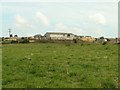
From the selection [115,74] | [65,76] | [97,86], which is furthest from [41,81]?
[115,74]

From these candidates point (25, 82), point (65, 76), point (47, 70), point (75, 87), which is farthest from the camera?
point (47, 70)

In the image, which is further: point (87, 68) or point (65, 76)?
point (87, 68)

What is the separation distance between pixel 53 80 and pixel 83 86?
1747 millimetres

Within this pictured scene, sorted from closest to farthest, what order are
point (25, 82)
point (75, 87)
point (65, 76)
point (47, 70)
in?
point (75, 87), point (25, 82), point (65, 76), point (47, 70)

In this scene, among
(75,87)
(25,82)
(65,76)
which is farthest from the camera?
(65,76)

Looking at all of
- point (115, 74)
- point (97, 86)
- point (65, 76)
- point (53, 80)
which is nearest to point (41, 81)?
point (53, 80)

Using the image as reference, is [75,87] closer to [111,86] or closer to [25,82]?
[111,86]

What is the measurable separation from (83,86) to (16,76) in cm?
412

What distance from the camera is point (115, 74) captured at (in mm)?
15305

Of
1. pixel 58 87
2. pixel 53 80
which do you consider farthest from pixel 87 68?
pixel 58 87

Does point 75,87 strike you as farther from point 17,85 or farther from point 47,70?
point 47,70

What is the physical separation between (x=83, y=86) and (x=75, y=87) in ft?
1.57

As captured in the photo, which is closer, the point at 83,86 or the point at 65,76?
the point at 83,86

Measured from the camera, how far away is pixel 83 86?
12.9m
